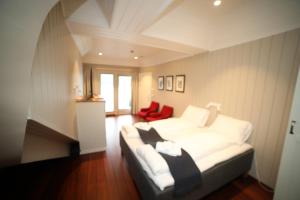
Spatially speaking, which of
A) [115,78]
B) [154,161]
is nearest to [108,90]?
[115,78]

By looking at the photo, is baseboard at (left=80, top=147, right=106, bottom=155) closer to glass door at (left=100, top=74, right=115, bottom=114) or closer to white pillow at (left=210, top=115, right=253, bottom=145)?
white pillow at (left=210, top=115, right=253, bottom=145)

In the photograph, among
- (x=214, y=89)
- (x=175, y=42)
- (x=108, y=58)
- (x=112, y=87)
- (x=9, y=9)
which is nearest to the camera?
(x=9, y=9)

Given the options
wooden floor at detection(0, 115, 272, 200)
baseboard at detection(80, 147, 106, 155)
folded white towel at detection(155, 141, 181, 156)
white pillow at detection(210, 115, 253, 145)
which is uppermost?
white pillow at detection(210, 115, 253, 145)

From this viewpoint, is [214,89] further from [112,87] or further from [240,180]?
[112,87]

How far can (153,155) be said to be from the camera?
4.71 ft

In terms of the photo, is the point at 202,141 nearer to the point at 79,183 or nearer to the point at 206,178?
the point at 206,178

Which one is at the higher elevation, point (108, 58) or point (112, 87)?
point (108, 58)

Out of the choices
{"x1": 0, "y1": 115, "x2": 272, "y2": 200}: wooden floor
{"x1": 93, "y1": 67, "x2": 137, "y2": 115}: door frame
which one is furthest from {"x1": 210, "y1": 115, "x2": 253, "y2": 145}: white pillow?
{"x1": 93, "y1": 67, "x2": 137, "y2": 115}: door frame

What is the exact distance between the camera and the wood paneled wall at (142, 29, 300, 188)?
1.71 metres

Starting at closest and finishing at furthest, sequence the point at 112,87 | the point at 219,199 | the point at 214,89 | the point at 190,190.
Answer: the point at 190,190
the point at 219,199
the point at 214,89
the point at 112,87

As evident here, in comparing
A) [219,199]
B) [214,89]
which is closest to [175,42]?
[214,89]

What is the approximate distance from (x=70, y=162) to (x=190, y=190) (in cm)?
231

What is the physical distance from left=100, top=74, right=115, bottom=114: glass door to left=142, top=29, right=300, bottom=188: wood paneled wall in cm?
446

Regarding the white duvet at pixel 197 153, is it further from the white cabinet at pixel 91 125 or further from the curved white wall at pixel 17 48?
the curved white wall at pixel 17 48
